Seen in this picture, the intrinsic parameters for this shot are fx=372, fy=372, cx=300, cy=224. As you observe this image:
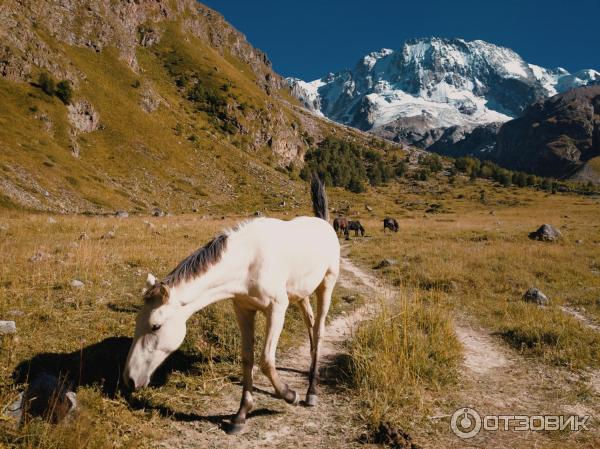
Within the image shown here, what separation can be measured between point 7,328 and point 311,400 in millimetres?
5254

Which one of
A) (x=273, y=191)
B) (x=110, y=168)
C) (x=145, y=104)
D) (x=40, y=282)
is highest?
(x=145, y=104)

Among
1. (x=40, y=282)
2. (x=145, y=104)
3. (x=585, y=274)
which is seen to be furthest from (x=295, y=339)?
(x=145, y=104)

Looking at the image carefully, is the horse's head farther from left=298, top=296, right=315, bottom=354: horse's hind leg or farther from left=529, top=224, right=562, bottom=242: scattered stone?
left=529, top=224, right=562, bottom=242: scattered stone

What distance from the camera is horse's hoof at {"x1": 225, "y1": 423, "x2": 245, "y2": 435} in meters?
4.85

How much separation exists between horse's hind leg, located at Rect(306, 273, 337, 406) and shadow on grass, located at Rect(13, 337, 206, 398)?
2108 mm

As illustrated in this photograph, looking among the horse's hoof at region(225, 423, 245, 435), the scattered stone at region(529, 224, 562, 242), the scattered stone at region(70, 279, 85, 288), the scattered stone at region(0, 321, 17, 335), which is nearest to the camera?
the horse's hoof at region(225, 423, 245, 435)

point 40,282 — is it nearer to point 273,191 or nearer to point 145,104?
point 273,191

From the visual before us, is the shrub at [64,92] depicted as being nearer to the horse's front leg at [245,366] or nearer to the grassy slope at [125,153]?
the grassy slope at [125,153]

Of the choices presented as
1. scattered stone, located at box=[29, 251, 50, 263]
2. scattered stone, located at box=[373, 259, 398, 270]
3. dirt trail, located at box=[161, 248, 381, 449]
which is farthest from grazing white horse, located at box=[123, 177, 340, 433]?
scattered stone, located at box=[373, 259, 398, 270]

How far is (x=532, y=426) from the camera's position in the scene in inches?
203

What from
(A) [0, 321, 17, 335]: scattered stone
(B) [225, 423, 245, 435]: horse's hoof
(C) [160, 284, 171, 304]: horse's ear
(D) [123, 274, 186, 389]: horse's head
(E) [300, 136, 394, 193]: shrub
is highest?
(E) [300, 136, 394, 193]: shrub

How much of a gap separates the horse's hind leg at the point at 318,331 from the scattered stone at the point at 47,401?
3.21 metres

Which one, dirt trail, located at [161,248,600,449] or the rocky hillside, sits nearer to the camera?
dirt trail, located at [161,248,600,449]

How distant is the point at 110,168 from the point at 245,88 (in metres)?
89.9
